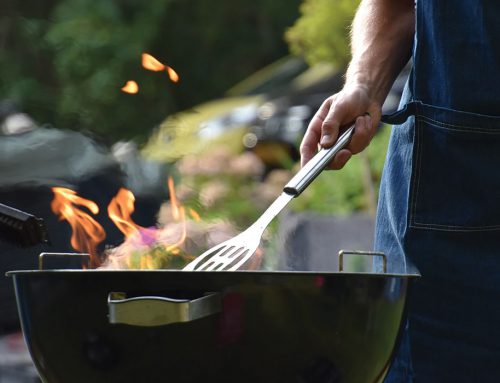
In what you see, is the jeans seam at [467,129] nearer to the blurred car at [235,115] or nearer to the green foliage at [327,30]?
the blurred car at [235,115]

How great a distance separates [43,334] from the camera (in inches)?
52.4

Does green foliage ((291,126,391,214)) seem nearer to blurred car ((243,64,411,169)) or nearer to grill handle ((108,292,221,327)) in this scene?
blurred car ((243,64,411,169))

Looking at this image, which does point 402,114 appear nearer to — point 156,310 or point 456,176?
point 456,176

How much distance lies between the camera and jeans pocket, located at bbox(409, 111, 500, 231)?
1598 millimetres

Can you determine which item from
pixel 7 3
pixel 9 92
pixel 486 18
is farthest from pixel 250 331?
pixel 7 3

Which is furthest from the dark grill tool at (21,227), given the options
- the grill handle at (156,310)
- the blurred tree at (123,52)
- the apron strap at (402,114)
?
the blurred tree at (123,52)

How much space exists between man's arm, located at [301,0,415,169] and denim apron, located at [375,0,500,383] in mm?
61

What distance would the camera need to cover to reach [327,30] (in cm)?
662

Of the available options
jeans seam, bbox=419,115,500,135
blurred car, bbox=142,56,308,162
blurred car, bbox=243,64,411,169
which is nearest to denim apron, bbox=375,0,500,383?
jeans seam, bbox=419,115,500,135

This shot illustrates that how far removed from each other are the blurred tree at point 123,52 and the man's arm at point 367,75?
1.52 m

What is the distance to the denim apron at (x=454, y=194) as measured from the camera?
160 cm

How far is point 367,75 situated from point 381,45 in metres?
0.08

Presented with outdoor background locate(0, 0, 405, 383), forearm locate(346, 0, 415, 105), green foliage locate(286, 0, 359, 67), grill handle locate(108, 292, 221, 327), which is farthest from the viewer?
green foliage locate(286, 0, 359, 67)

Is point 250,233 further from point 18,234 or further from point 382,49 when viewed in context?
point 382,49
